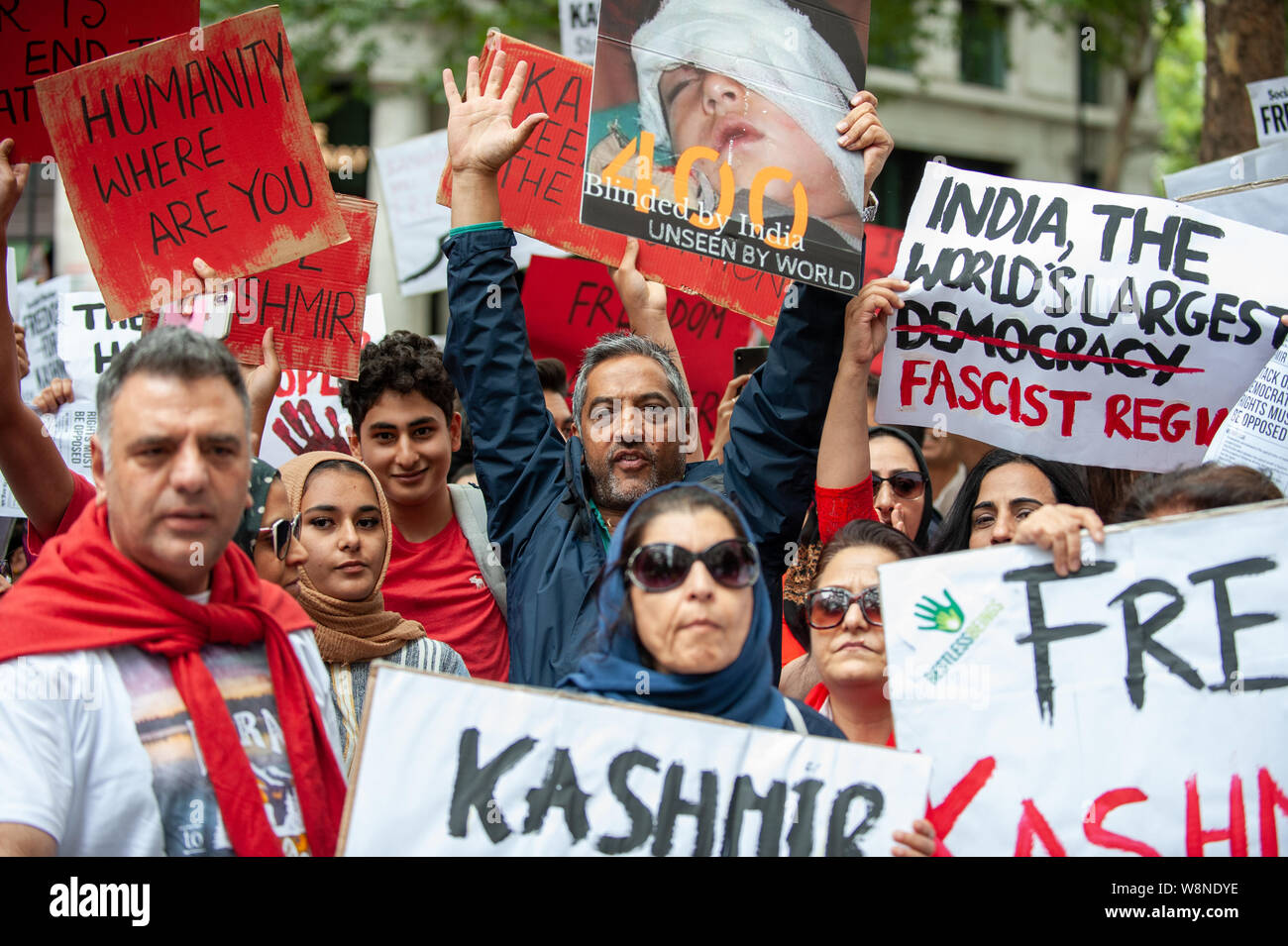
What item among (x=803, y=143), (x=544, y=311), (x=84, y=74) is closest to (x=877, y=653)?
(x=803, y=143)

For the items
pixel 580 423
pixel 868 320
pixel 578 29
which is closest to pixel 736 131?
pixel 868 320

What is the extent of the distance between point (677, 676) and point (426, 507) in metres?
1.85

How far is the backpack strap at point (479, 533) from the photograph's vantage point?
3948 millimetres

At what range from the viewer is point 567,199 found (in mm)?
4582

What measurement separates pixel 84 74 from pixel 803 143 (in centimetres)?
194

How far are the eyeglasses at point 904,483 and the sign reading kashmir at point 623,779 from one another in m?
1.89

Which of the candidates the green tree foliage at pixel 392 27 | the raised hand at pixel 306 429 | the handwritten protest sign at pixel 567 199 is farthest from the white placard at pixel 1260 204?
the green tree foliage at pixel 392 27

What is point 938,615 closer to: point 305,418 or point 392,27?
point 305,418

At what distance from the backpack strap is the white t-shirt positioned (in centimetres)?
165

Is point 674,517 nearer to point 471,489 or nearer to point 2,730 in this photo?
point 2,730

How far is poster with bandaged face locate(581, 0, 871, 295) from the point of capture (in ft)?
10.9

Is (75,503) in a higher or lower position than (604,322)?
lower

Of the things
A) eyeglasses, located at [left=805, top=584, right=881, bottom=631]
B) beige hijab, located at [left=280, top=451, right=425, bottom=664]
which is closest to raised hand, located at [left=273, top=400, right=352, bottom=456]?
beige hijab, located at [left=280, top=451, right=425, bottom=664]

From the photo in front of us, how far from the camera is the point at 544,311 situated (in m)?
5.57
